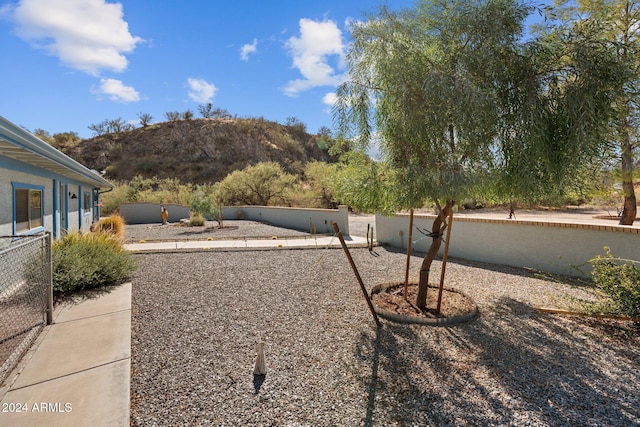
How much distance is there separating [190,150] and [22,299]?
44901 mm

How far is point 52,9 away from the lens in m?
6.96

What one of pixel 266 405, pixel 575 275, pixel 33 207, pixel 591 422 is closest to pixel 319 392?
pixel 266 405

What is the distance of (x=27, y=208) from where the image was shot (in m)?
7.60

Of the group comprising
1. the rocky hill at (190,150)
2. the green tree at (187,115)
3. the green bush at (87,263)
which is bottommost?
the green bush at (87,263)

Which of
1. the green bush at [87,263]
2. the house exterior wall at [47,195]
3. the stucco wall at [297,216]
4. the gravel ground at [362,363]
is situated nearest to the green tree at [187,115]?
the stucco wall at [297,216]

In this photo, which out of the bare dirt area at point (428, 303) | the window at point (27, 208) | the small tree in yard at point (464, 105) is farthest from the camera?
the window at point (27, 208)

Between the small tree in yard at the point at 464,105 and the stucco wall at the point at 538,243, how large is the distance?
314cm

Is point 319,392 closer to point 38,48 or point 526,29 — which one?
point 526,29

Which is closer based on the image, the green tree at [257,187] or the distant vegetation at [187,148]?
the green tree at [257,187]

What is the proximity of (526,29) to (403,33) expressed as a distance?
64.2 inches

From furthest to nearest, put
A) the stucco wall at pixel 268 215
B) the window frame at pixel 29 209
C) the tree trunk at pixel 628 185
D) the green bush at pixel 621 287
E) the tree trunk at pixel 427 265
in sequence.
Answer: the stucco wall at pixel 268 215 < the tree trunk at pixel 628 185 < the window frame at pixel 29 209 < the tree trunk at pixel 427 265 < the green bush at pixel 621 287

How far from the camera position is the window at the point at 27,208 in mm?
7059

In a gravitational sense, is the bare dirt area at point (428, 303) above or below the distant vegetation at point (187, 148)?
below

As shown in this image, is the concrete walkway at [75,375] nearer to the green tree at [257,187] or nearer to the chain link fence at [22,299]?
the chain link fence at [22,299]
